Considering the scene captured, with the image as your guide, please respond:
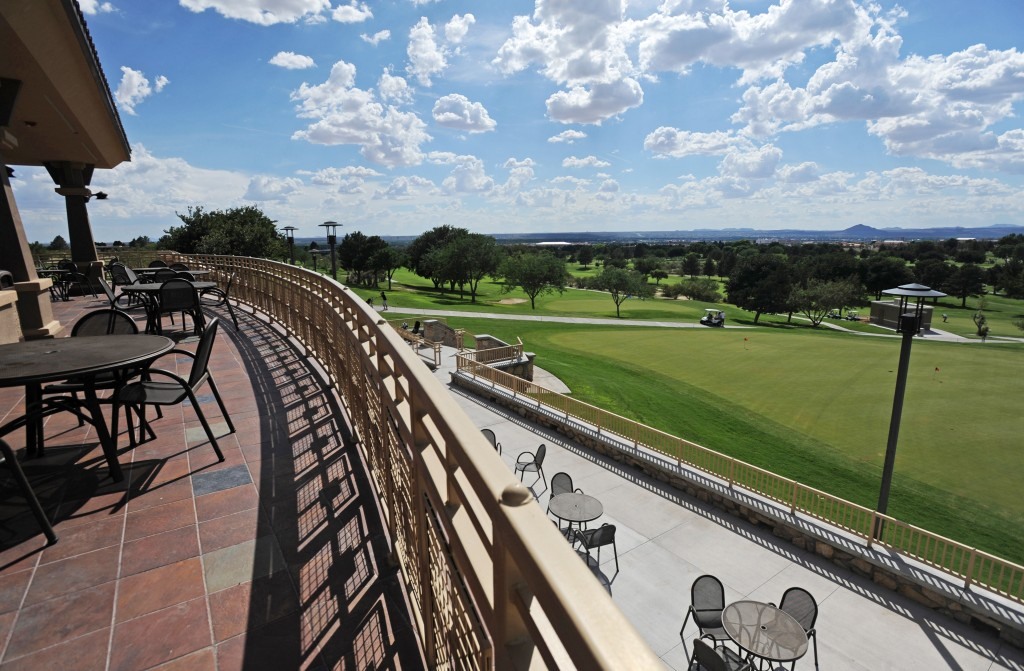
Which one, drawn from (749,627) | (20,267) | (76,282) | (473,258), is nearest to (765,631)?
(749,627)

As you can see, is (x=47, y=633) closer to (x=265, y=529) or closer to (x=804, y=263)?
(x=265, y=529)

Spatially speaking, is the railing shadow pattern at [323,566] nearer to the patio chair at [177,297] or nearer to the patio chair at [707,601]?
the patio chair at [177,297]

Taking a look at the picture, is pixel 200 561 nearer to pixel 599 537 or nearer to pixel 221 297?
pixel 599 537

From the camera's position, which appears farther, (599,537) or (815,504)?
(815,504)

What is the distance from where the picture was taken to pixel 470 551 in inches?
56.1

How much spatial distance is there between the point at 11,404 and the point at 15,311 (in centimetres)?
295

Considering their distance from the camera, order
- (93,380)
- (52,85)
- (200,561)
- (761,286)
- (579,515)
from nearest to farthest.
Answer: (200,561) < (93,380) < (52,85) < (579,515) < (761,286)

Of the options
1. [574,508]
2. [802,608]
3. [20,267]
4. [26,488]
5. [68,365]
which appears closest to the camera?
[26,488]

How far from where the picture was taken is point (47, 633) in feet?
7.99

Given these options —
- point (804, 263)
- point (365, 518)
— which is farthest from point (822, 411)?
point (804, 263)

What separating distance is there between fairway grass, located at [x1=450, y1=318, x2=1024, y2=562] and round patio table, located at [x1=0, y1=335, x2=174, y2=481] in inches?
628

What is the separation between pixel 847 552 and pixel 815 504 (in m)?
2.48

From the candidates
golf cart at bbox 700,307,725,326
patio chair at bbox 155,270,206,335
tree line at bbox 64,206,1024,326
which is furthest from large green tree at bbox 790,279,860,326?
patio chair at bbox 155,270,206,335

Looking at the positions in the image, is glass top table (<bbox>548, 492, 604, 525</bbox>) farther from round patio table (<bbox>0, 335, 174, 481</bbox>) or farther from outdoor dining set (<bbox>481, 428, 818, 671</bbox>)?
round patio table (<bbox>0, 335, 174, 481</bbox>)
